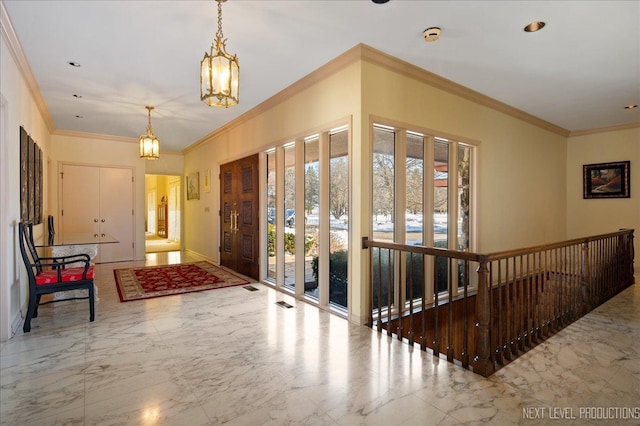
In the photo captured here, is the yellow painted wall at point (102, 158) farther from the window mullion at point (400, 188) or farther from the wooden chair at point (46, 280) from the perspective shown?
the window mullion at point (400, 188)

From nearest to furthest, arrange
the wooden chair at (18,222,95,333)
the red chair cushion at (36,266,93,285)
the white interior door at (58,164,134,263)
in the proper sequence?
the wooden chair at (18,222,95,333), the red chair cushion at (36,266,93,285), the white interior door at (58,164,134,263)

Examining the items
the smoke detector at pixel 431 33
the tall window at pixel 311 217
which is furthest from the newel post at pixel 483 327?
the smoke detector at pixel 431 33

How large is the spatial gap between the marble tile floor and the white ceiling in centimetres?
281

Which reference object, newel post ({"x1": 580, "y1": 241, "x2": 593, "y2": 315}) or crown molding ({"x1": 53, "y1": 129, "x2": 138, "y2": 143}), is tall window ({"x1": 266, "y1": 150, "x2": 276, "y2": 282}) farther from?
crown molding ({"x1": 53, "y1": 129, "x2": 138, "y2": 143})

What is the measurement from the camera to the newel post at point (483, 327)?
7.97 feet

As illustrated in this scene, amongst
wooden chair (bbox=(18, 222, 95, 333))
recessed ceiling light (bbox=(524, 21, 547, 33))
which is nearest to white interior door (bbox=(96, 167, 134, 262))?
wooden chair (bbox=(18, 222, 95, 333))

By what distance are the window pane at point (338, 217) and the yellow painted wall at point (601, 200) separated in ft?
18.4

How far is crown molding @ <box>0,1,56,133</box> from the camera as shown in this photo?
110 inches

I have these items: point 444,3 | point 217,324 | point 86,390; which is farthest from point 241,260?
point 444,3

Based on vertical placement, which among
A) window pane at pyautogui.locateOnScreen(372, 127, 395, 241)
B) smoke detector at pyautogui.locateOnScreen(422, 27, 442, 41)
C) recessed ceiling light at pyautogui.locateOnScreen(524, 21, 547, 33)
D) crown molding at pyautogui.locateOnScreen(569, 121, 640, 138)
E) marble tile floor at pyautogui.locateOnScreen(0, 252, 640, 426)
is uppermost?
recessed ceiling light at pyautogui.locateOnScreen(524, 21, 547, 33)

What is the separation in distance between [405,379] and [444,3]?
9.36ft

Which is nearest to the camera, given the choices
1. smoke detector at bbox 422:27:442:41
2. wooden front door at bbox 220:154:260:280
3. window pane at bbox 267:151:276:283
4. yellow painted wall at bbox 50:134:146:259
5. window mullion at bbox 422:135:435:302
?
smoke detector at bbox 422:27:442:41

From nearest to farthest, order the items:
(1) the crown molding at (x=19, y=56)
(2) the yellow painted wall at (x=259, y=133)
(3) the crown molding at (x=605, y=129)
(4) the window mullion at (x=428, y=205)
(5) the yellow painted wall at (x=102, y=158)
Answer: (1) the crown molding at (x=19, y=56), (2) the yellow painted wall at (x=259, y=133), (4) the window mullion at (x=428, y=205), (3) the crown molding at (x=605, y=129), (5) the yellow painted wall at (x=102, y=158)

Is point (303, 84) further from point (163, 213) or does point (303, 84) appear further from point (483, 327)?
point (163, 213)
